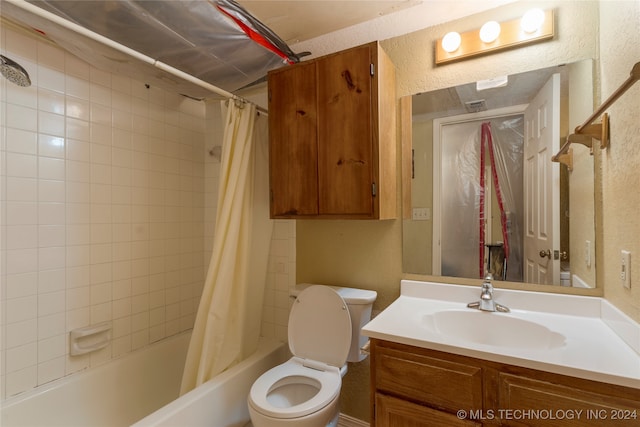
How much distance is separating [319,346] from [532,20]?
189 centimetres

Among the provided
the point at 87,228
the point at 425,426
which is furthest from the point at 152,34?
the point at 425,426

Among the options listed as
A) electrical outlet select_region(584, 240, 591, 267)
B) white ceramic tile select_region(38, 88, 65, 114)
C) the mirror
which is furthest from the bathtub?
electrical outlet select_region(584, 240, 591, 267)

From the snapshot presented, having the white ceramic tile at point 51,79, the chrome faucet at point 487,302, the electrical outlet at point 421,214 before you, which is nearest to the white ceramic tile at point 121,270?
the white ceramic tile at point 51,79

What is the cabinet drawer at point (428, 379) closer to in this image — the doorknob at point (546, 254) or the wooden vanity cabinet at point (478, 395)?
the wooden vanity cabinet at point (478, 395)

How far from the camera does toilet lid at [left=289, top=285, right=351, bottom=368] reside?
1596 millimetres

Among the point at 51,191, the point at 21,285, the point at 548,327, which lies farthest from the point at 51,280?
the point at 548,327

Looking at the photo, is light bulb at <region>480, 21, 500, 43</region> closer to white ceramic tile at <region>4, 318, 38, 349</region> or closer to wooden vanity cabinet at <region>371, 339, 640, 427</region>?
wooden vanity cabinet at <region>371, 339, 640, 427</region>

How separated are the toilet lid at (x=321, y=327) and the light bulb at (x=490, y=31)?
4.83 ft

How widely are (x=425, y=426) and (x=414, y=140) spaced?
4.24ft

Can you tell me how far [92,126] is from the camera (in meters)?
1.78

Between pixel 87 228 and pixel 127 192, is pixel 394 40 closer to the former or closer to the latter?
pixel 127 192

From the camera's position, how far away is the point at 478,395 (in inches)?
39.1

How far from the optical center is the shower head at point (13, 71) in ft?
4.20

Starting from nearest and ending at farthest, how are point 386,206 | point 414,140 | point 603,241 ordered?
point 603,241 → point 386,206 → point 414,140
